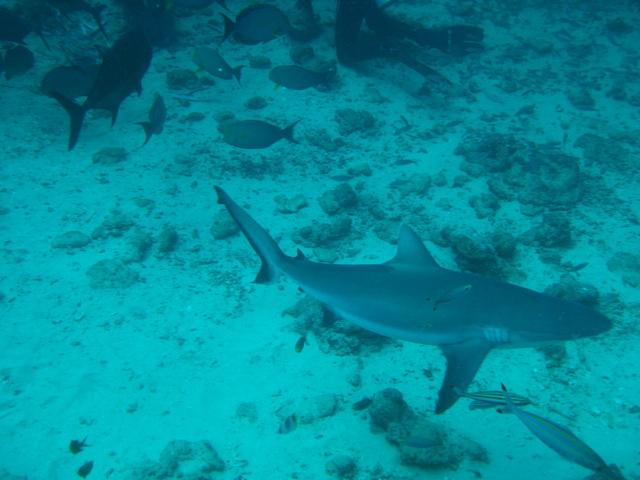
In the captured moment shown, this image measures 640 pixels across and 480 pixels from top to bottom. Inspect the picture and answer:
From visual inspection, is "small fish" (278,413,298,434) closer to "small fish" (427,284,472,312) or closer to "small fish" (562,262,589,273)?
"small fish" (427,284,472,312)

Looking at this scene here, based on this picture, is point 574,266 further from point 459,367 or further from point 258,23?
point 258,23

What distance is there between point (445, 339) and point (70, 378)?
3861 millimetres

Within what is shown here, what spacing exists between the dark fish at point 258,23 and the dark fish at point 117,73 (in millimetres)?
1581

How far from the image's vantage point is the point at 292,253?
550 cm

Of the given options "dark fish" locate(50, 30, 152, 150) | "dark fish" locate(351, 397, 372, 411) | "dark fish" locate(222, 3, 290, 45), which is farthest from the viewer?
"dark fish" locate(222, 3, 290, 45)

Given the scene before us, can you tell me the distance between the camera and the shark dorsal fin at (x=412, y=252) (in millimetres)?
3381

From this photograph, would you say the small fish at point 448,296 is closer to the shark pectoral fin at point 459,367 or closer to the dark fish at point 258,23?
the shark pectoral fin at point 459,367

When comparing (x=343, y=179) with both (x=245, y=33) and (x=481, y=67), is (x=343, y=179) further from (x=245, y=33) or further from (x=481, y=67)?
(x=481, y=67)

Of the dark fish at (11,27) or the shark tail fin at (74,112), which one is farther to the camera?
the dark fish at (11,27)

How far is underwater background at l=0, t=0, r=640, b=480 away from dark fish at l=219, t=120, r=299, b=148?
0.14 feet

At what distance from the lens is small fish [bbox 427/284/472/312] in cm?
296

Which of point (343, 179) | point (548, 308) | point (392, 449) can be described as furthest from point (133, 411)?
point (343, 179)

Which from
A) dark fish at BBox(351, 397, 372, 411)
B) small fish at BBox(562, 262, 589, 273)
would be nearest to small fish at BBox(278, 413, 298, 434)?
dark fish at BBox(351, 397, 372, 411)

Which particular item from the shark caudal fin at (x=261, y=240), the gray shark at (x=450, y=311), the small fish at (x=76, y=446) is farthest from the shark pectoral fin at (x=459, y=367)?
the small fish at (x=76, y=446)
